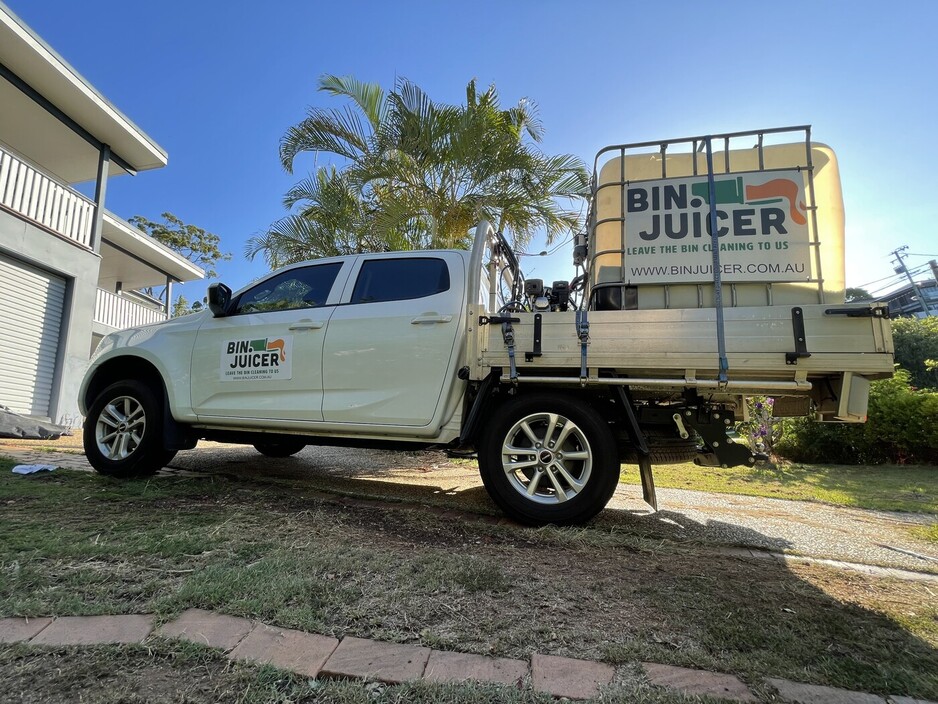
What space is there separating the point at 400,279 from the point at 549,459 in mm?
1818

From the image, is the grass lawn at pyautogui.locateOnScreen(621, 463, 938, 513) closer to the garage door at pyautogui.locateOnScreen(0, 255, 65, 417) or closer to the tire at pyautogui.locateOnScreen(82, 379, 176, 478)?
the tire at pyautogui.locateOnScreen(82, 379, 176, 478)

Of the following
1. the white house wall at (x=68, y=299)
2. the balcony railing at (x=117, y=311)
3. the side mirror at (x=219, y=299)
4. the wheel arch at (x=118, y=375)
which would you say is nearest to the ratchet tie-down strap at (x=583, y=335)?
the side mirror at (x=219, y=299)

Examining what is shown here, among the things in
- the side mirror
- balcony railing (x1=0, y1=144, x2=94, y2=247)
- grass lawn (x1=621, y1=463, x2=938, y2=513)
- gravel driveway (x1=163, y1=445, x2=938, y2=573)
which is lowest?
grass lawn (x1=621, y1=463, x2=938, y2=513)

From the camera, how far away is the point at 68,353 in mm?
9242

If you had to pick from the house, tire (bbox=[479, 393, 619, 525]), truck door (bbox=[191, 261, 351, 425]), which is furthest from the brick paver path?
the house

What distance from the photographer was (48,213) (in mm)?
8969

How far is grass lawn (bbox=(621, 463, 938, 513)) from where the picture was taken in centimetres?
536

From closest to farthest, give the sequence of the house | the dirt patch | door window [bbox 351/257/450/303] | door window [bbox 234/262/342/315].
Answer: the dirt patch < door window [bbox 351/257/450/303] < door window [bbox 234/262/342/315] < the house

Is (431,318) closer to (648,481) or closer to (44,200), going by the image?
(648,481)

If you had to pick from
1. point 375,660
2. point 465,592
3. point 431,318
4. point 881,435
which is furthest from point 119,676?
point 881,435

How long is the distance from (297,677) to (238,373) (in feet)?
10.4

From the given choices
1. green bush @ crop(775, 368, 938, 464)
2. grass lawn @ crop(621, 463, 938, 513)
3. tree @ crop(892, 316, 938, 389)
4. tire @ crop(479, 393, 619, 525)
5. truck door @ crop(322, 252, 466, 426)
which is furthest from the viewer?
tree @ crop(892, 316, 938, 389)

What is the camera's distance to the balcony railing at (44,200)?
8.18 meters

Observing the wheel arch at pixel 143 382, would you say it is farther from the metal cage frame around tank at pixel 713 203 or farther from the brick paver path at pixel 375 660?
the metal cage frame around tank at pixel 713 203
